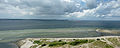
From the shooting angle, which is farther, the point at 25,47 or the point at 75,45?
the point at 25,47

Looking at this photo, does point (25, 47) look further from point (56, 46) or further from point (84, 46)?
point (84, 46)

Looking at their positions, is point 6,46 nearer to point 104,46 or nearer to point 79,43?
point 79,43

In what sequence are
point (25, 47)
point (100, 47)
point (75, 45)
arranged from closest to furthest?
point (100, 47)
point (75, 45)
point (25, 47)

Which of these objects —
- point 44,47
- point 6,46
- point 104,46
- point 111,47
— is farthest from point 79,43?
point 6,46

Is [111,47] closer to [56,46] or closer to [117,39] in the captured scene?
[117,39]

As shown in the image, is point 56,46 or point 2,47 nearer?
point 56,46

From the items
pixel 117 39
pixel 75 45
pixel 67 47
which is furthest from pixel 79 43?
pixel 117 39

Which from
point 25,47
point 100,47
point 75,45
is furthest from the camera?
point 25,47
